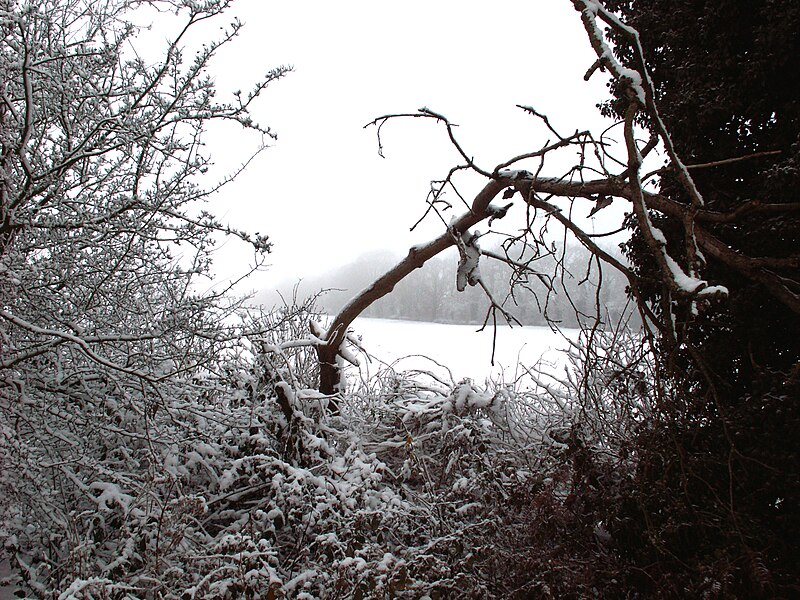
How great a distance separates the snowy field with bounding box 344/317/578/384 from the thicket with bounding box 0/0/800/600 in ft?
3.98

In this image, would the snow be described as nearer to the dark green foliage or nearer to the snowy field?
the dark green foliage

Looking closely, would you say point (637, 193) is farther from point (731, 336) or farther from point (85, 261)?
point (85, 261)

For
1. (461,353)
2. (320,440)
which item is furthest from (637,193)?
(461,353)

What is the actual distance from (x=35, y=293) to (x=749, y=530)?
14.3 feet

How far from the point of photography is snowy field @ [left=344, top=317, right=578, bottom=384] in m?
5.15

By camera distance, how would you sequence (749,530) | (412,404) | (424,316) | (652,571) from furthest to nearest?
(424,316), (412,404), (652,571), (749,530)

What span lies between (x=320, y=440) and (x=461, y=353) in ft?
12.3

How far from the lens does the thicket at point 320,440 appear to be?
2525 mm

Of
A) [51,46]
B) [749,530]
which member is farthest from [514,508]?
[51,46]

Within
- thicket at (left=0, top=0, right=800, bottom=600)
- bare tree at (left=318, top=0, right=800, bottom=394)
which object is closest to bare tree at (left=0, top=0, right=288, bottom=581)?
thicket at (left=0, top=0, right=800, bottom=600)

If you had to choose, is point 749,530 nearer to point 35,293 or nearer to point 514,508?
point 514,508

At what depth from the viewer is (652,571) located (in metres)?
2.64

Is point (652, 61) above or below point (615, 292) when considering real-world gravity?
above

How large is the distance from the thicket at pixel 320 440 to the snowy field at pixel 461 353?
1212 mm
